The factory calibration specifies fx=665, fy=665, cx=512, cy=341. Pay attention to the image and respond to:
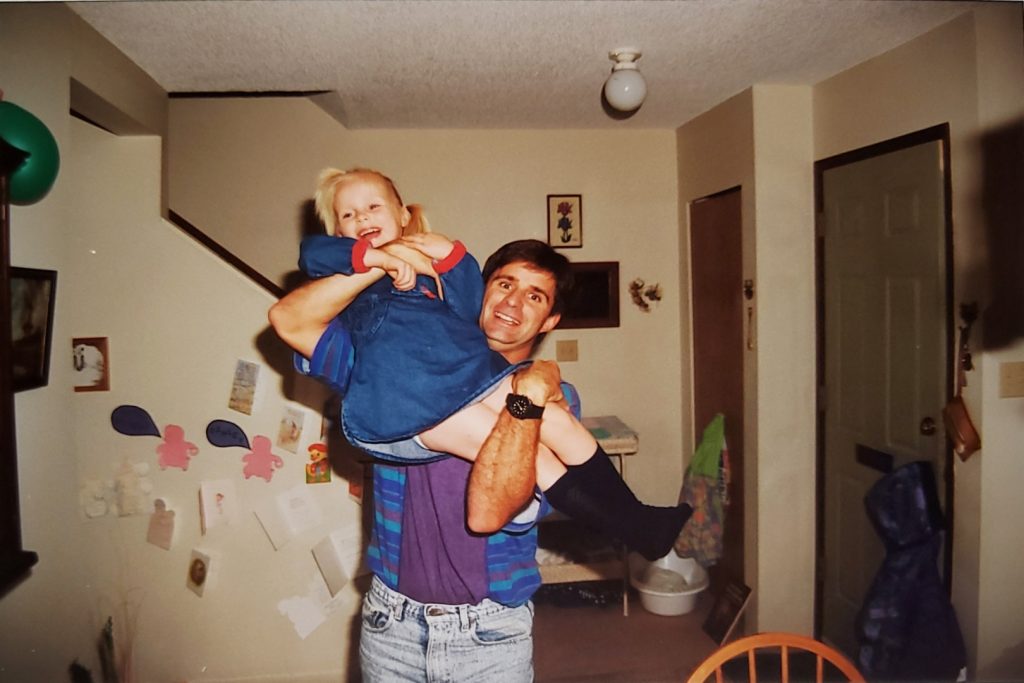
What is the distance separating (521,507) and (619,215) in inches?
49.6

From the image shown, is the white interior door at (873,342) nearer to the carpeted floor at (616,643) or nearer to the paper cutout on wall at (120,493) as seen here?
the carpeted floor at (616,643)

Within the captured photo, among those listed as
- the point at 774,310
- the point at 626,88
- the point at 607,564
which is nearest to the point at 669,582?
the point at 607,564

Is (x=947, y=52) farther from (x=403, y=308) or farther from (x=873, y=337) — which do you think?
(x=403, y=308)

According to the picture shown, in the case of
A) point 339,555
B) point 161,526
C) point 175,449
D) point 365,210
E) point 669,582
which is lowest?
point 669,582

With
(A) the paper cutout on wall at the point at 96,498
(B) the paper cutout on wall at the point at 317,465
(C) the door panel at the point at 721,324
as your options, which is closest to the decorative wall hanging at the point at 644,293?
(C) the door panel at the point at 721,324

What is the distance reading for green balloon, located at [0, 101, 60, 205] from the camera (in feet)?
3.99

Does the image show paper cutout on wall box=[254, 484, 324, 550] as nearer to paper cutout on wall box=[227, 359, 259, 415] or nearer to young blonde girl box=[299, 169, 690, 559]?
paper cutout on wall box=[227, 359, 259, 415]

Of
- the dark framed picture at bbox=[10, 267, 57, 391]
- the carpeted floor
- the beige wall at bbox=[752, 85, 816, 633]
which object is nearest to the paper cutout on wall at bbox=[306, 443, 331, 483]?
the dark framed picture at bbox=[10, 267, 57, 391]

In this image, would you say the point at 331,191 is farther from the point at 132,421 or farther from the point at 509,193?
the point at 132,421

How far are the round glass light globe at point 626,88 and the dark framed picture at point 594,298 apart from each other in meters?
0.47

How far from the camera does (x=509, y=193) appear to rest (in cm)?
195

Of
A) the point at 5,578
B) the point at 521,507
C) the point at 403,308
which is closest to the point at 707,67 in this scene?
the point at 403,308

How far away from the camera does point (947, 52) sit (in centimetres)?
152

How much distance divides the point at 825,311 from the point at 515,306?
1342 mm
